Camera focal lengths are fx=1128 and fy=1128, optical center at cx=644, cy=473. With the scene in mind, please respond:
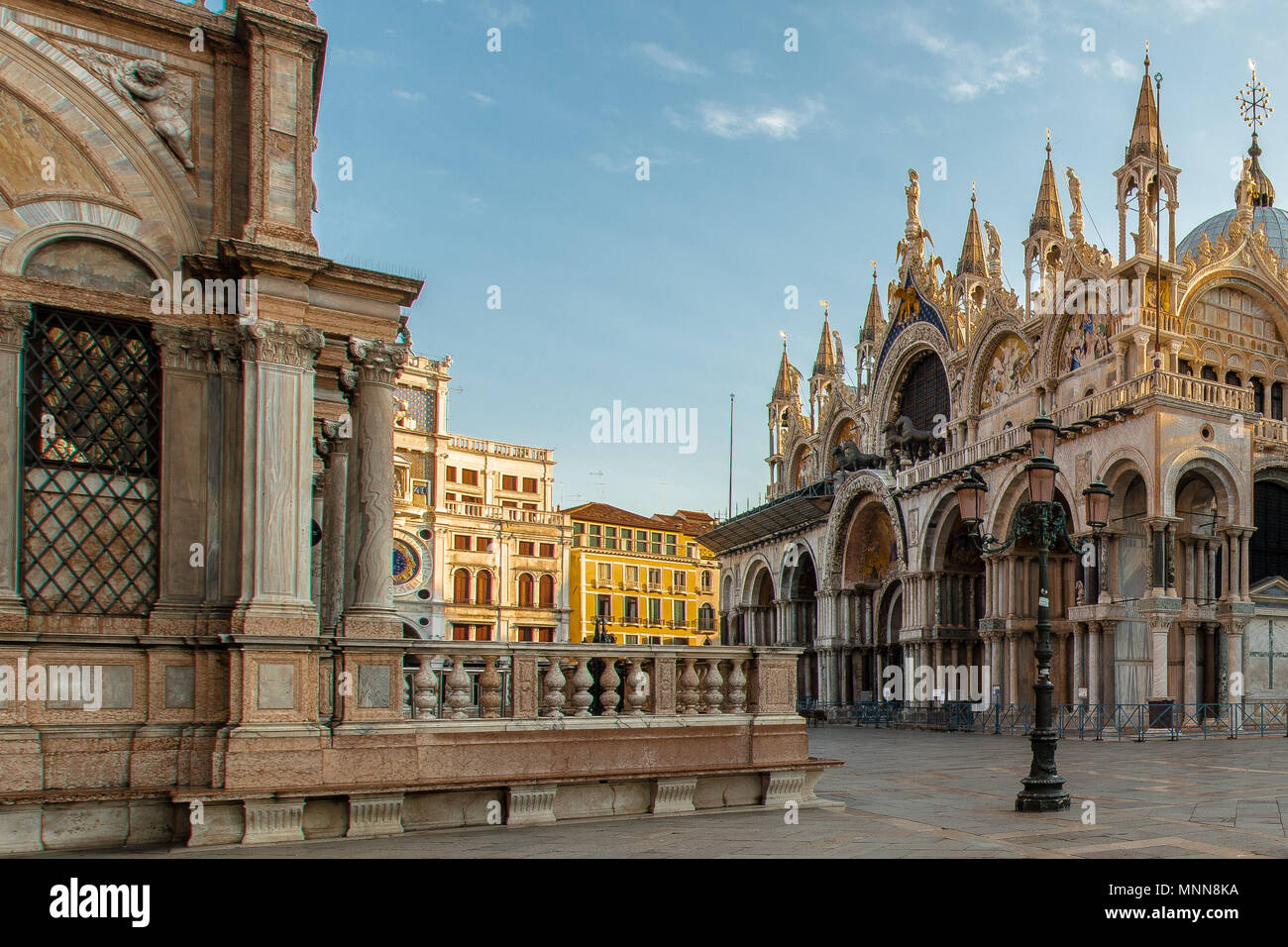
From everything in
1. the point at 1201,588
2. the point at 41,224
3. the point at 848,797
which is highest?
the point at 41,224

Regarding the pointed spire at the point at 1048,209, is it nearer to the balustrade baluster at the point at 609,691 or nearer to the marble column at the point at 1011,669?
the marble column at the point at 1011,669

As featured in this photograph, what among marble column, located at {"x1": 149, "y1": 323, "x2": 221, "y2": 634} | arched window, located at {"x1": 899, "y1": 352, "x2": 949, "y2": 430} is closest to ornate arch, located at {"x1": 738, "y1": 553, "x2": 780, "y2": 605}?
arched window, located at {"x1": 899, "y1": 352, "x2": 949, "y2": 430}

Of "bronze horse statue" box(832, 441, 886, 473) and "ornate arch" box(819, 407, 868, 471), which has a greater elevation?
"ornate arch" box(819, 407, 868, 471)

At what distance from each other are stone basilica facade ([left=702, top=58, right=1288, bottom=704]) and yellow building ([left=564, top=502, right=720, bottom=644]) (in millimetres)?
27893

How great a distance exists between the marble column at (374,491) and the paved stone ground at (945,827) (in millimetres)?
2240

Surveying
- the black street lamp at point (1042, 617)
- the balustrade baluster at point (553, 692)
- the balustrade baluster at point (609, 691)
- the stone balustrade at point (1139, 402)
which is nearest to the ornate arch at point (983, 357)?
the stone balustrade at point (1139, 402)

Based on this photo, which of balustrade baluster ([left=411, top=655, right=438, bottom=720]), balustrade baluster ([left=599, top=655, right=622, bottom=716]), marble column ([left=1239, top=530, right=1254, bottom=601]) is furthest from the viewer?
marble column ([left=1239, top=530, right=1254, bottom=601])

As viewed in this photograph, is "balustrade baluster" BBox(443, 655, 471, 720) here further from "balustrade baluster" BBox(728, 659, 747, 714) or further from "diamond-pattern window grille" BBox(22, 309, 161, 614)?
"balustrade baluster" BBox(728, 659, 747, 714)

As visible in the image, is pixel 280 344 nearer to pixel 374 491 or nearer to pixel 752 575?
pixel 374 491

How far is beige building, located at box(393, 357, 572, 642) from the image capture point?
61.4m
